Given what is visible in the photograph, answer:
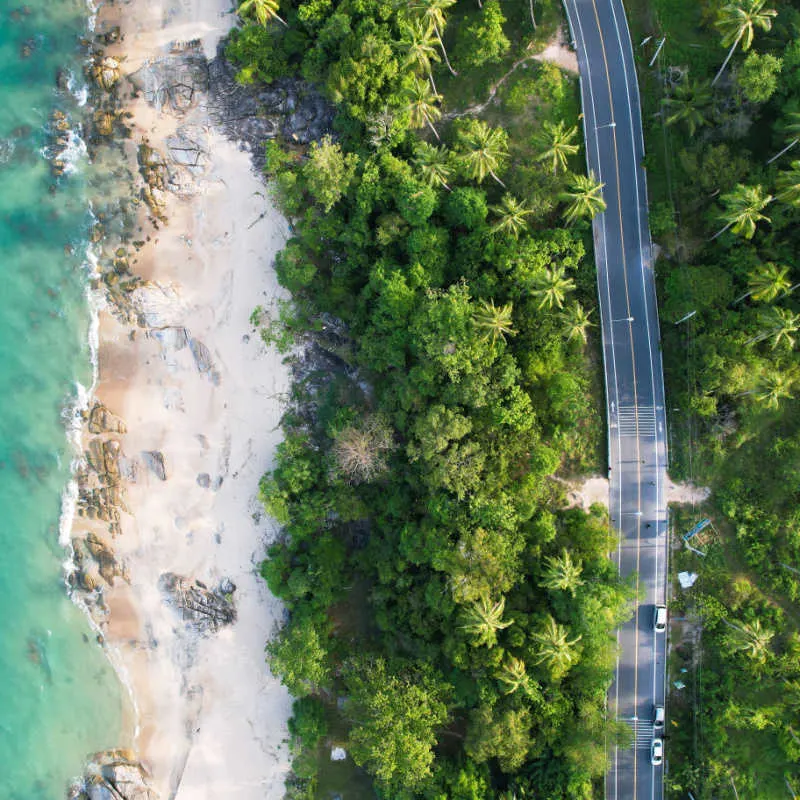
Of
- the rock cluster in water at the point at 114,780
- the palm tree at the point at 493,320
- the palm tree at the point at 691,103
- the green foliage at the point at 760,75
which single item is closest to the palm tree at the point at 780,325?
the palm tree at the point at 691,103

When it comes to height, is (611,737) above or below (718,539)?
below

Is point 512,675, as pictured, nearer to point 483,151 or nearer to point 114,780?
point 483,151

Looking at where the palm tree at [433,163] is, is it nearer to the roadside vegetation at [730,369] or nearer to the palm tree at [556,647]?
the roadside vegetation at [730,369]

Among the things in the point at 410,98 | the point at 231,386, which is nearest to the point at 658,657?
the point at 231,386

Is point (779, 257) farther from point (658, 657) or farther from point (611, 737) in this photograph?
point (611, 737)

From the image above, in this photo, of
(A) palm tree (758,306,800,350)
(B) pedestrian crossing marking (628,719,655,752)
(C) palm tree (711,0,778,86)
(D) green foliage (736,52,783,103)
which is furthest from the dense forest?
(B) pedestrian crossing marking (628,719,655,752)

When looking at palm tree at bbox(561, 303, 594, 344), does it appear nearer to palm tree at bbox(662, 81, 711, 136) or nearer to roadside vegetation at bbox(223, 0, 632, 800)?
roadside vegetation at bbox(223, 0, 632, 800)
